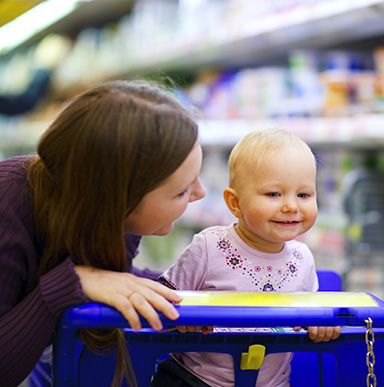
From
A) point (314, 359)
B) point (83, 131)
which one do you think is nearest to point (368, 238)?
point (314, 359)

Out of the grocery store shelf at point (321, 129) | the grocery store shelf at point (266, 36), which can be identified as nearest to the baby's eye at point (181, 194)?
the grocery store shelf at point (321, 129)

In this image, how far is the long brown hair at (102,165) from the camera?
871 millimetres

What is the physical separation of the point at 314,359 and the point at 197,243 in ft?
1.18

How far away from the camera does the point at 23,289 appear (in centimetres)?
96

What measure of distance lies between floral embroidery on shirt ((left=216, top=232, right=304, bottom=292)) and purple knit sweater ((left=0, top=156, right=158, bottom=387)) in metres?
0.37

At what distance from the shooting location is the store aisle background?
211 centimetres

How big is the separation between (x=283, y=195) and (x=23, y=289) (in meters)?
0.49

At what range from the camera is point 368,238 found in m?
2.23

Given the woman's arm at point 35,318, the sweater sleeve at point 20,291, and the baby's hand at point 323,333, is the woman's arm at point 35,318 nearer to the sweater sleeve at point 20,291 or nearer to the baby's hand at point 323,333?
the sweater sleeve at point 20,291

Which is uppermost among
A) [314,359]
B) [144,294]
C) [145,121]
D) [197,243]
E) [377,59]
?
[145,121]

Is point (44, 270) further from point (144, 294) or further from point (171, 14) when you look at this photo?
point (171, 14)

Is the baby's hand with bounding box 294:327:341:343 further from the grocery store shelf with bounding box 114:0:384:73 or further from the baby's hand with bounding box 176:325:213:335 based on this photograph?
the grocery store shelf with bounding box 114:0:384:73

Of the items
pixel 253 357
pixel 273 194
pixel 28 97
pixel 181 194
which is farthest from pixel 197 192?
pixel 28 97

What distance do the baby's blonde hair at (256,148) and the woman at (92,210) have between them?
0.20 m
